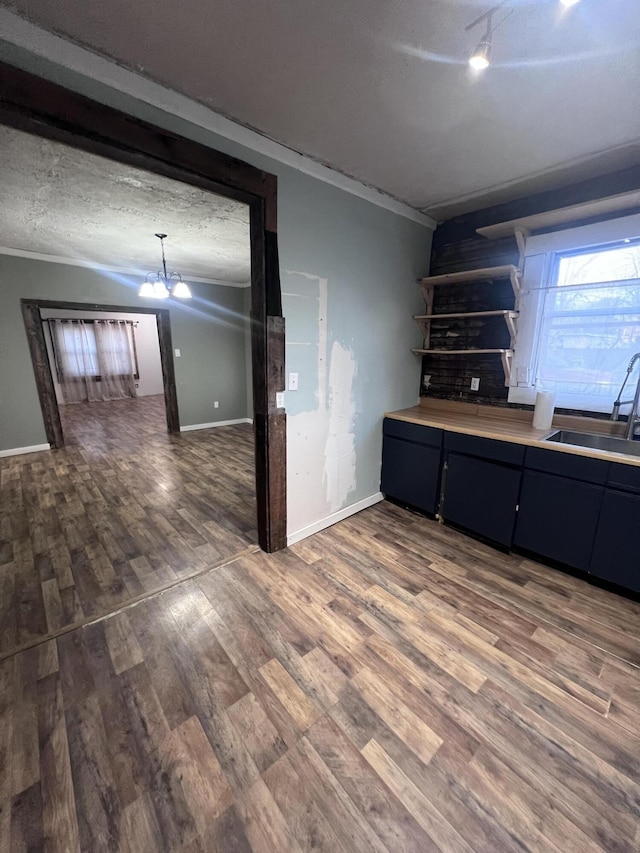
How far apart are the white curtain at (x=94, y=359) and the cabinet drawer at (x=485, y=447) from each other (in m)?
9.29

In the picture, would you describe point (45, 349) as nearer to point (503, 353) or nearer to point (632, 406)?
point (503, 353)

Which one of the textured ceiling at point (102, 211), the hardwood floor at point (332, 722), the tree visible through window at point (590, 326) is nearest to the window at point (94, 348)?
the textured ceiling at point (102, 211)

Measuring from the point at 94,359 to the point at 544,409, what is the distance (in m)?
9.93

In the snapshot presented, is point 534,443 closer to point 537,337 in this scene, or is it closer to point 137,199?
point 537,337

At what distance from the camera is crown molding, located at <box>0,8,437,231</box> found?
121 cm

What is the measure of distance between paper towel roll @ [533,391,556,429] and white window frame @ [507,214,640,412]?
21 cm

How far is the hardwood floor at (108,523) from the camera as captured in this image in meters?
1.97

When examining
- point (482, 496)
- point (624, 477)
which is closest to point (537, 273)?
point (624, 477)

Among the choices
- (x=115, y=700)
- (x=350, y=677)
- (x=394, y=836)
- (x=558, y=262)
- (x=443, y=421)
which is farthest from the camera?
(x=443, y=421)

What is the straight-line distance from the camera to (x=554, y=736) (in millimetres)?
1287

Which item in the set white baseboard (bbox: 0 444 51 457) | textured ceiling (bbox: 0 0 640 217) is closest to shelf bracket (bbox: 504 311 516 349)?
textured ceiling (bbox: 0 0 640 217)

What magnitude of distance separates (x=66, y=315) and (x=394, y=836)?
34.5ft

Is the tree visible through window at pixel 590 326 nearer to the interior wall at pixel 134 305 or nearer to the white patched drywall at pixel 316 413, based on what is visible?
the white patched drywall at pixel 316 413

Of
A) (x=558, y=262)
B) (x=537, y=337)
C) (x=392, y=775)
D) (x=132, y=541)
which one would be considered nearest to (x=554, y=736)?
(x=392, y=775)
